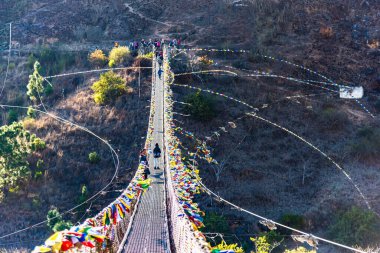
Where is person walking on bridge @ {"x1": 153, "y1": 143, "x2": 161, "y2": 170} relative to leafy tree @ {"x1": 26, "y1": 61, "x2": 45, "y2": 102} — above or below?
below

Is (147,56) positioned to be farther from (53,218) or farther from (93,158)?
(53,218)

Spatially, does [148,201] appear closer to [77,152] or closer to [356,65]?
[77,152]

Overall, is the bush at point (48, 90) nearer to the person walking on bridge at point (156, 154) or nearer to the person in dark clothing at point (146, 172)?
the person walking on bridge at point (156, 154)

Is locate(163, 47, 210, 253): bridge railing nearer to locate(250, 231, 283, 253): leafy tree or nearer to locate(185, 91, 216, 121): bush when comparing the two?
locate(250, 231, 283, 253): leafy tree

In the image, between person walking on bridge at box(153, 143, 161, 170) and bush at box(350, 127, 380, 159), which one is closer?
person walking on bridge at box(153, 143, 161, 170)

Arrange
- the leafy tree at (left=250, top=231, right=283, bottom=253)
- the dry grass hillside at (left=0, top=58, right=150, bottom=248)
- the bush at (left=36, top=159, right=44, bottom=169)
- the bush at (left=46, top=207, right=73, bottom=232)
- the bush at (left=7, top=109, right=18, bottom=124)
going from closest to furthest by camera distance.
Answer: the leafy tree at (left=250, top=231, right=283, bottom=253) < the bush at (left=46, top=207, right=73, bottom=232) < the dry grass hillside at (left=0, top=58, right=150, bottom=248) < the bush at (left=36, top=159, right=44, bottom=169) < the bush at (left=7, top=109, right=18, bottom=124)

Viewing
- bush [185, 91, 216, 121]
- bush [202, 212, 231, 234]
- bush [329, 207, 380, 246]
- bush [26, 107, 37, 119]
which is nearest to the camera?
bush [329, 207, 380, 246]

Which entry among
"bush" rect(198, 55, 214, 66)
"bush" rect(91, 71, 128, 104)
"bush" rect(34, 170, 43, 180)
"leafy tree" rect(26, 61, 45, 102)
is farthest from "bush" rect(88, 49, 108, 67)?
"bush" rect(34, 170, 43, 180)
